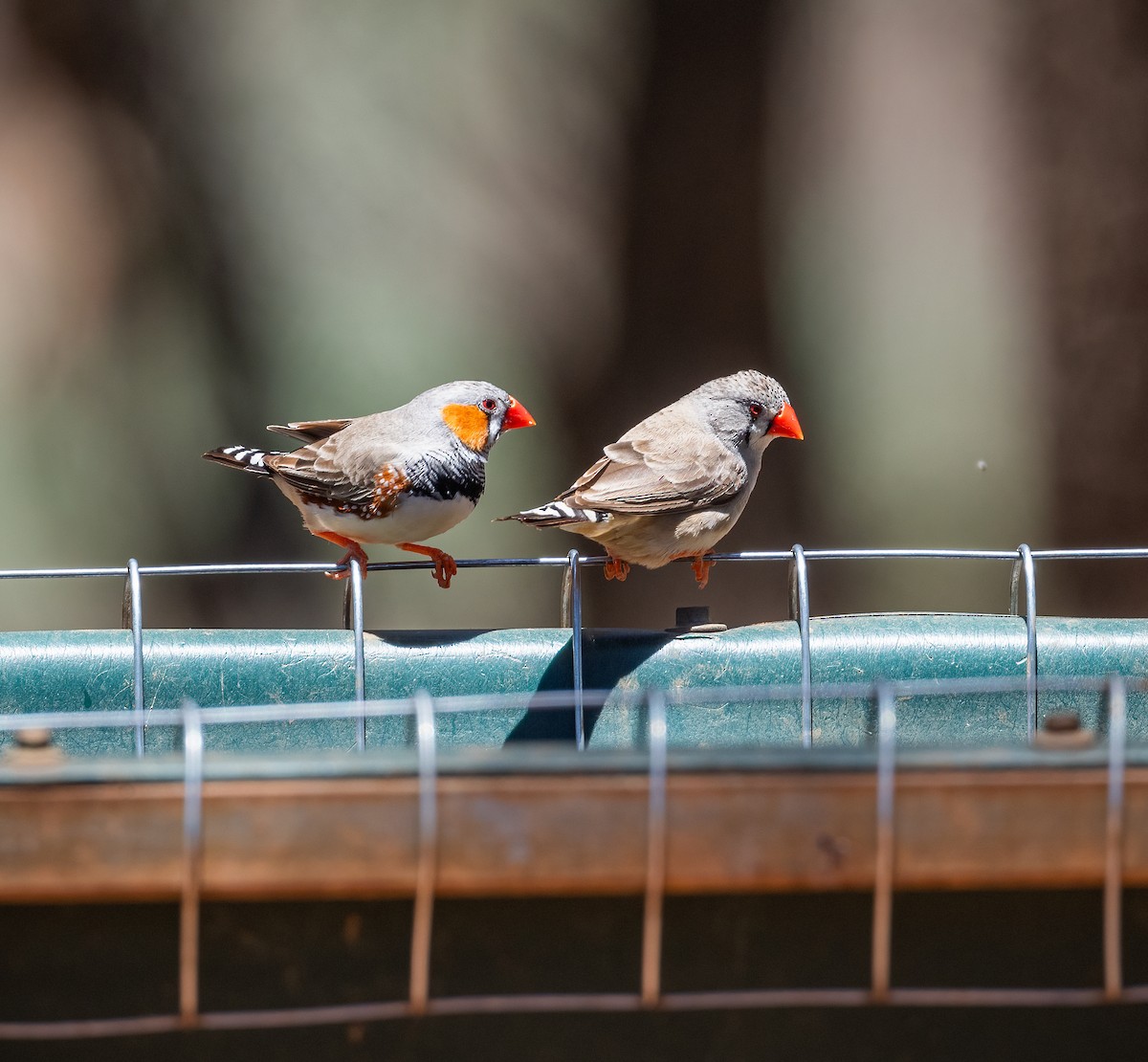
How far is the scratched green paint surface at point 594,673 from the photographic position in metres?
1.35

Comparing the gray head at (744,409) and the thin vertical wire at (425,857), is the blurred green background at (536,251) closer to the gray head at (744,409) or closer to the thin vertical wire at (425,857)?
the gray head at (744,409)

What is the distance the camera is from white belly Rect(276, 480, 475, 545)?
1.89 m

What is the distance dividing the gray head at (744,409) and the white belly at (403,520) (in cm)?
44

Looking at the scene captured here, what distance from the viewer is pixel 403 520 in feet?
6.21

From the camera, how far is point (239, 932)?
27.1 inches

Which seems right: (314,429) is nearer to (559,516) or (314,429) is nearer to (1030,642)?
(559,516)

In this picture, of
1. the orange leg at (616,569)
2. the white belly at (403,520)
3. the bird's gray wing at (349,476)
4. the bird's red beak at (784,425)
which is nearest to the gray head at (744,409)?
the bird's red beak at (784,425)

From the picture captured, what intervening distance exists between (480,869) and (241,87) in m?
2.43

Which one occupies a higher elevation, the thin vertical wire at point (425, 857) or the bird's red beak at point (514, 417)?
the bird's red beak at point (514, 417)

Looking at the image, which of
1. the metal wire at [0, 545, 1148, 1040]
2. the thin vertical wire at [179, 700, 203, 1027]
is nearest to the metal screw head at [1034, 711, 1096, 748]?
the metal wire at [0, 545, 1148, 1040]

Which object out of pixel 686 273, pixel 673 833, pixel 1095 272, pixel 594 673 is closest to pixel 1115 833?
pixel 673 833

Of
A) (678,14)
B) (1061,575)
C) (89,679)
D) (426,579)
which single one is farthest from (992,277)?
(89,679)

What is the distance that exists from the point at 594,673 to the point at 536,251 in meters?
1.64

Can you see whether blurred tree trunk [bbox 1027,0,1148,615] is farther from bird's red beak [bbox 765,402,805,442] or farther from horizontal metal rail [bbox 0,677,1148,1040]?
horizontal metal rail [bbox 0,677,1148,1040]
